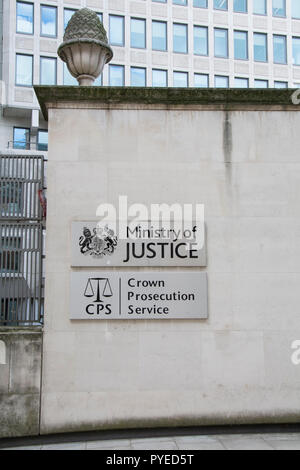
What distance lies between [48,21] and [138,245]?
35774mm

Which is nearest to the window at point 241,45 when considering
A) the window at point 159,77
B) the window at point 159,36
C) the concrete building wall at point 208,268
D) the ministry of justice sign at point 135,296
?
the window at point 159,36

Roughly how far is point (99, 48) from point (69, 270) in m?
3.61

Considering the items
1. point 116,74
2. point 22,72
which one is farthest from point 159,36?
point 22,72

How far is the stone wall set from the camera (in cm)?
711

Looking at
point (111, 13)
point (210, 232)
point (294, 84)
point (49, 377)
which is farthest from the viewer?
point (294, 84)

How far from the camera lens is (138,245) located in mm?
7602

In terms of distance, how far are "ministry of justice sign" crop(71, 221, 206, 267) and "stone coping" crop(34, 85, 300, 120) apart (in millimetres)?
1898

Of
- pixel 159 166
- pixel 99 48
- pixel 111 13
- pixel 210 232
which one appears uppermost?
pixel 111 13

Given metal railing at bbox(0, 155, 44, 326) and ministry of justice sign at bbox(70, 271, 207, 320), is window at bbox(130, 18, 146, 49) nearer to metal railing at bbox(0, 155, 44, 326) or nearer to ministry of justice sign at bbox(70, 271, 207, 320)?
metal railing at bbox(0, 155, 44, 326)

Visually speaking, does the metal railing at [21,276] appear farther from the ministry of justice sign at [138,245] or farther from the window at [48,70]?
the window at [48,70]

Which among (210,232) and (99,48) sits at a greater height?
(99,48)

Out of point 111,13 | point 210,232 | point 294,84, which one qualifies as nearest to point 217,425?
point 210,232

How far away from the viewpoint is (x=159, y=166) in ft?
25.5

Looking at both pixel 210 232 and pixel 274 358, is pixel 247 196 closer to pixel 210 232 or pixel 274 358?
pixel 210 232
